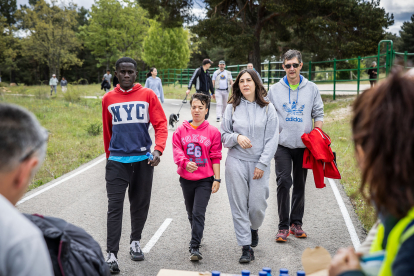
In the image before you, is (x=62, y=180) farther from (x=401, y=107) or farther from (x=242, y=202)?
(x=401, y=107)

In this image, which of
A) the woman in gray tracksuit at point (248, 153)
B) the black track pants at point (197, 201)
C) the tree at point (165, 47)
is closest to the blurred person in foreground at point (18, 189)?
the woman in gray tracksuit at point (248, 153)

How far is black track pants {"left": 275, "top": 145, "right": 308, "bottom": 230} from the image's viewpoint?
5.07 m

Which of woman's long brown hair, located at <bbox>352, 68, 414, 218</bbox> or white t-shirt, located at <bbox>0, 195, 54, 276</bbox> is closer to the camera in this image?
white t-shirt, located at <bbox>0, 195, 54, 276</bbox>

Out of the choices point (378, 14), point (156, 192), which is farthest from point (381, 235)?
point (378, 14)

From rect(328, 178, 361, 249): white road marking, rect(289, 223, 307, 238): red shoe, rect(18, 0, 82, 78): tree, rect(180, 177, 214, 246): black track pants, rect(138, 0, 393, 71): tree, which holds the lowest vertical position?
rect(328, 178, 361, 249): white road marking

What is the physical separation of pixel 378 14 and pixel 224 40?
8462mm

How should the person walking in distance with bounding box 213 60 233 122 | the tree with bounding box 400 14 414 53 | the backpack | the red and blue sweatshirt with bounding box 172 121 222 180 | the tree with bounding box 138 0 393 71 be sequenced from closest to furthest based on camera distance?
the backpack, the red and blue sweatshirt with bounding box 172 121 222 180, the person walking in distance with bounding box 213 60 233 122, the tree with bounding box 138 0 393 71, the tree with bounding box 400 14 414 53

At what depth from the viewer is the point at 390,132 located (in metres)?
1.28

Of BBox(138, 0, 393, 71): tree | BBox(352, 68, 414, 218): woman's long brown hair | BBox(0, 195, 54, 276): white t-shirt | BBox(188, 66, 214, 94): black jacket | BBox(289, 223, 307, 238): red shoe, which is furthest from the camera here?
BBox(138, 0, 393, 71): tree

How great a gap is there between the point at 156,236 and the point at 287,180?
6.12 feet

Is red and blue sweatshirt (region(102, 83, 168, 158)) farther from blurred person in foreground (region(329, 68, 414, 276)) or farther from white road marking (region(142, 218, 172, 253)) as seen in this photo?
blurred person in foreground (region(329, 68, 414, 276))

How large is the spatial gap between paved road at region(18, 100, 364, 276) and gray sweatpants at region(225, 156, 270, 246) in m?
0.43

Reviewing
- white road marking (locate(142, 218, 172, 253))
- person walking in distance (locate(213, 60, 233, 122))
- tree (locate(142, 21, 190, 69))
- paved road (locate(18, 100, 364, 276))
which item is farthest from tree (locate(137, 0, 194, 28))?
tree (locate(142, 21, 190, 69))

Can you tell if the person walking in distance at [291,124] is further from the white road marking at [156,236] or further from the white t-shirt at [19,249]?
the white t-shirt at [19,249]
